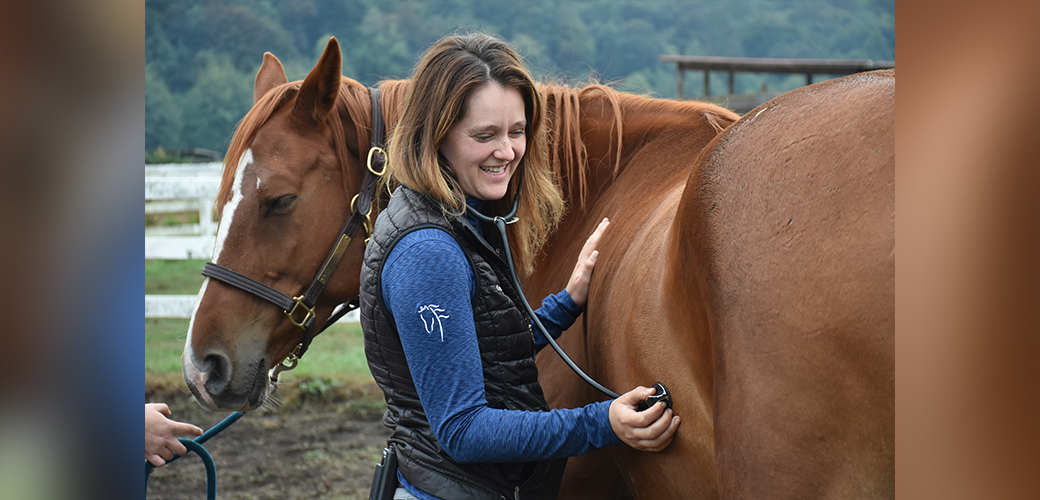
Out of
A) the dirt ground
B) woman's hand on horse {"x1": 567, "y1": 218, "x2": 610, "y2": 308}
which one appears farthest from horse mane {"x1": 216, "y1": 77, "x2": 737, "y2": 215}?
the dirt ground

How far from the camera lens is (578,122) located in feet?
7.30

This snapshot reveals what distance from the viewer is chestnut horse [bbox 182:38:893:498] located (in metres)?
1.00

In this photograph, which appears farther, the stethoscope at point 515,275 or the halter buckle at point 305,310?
the halter buckle at point 305,310

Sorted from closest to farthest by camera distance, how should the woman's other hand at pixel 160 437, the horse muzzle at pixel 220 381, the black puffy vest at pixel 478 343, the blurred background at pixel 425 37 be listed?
the black puffy vest at pixel 478 343 < the woman's other hand at pixel 160 437 < the horse muzzle at pixel 220 381 < the blurred background at pixel 425 37

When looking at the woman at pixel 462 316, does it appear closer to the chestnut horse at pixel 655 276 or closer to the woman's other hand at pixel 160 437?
the chestnut horse at pixel 655 276

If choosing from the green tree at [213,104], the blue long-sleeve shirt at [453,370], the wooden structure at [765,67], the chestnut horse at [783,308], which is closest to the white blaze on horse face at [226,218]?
the blue long-sleeve shirt at [453,370]

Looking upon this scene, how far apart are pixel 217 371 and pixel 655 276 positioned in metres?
1.37

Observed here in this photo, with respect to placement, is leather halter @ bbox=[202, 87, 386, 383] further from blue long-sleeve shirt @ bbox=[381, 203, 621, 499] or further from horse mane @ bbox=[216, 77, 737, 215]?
blue long-sleeve shirt @ bbox=[381, 203, 621, 499]

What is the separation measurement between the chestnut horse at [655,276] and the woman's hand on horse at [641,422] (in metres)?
0.04

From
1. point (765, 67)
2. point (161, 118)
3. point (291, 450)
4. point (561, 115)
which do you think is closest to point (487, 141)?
point (561, 115)

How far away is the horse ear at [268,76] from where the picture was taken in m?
2.53

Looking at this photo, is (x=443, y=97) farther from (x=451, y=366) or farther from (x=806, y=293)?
(x=806, y=293)

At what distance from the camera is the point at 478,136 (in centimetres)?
136
